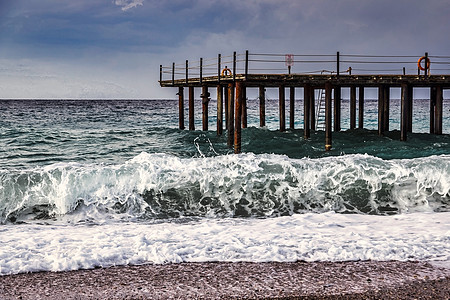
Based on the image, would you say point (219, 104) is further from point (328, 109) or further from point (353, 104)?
point (353, 104)

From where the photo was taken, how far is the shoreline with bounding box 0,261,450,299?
174 inches

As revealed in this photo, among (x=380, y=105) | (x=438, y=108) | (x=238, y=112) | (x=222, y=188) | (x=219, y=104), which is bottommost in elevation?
(x=222, y=188)

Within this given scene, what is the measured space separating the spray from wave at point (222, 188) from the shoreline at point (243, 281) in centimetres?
327

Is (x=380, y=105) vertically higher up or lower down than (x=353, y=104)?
lower down

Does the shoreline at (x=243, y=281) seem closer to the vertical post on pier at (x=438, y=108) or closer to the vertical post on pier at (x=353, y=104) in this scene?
the vertical post on pier at (x=438, y=108)

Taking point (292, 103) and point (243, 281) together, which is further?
point (292, 103)

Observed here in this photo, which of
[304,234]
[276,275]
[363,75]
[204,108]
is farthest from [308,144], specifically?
[276,275]

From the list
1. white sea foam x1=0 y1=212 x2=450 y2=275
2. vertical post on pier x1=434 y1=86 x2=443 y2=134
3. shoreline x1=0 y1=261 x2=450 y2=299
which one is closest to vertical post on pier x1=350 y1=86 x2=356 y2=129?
vertical post on pier x1=434 y1=86 x2=443 y2=134

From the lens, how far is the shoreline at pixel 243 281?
14.5 feet

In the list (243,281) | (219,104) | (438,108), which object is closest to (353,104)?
(438,108)

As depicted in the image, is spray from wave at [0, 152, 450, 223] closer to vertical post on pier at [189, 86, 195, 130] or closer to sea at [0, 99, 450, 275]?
sea at [0, 99, 450, 275]

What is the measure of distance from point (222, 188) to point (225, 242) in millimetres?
3787

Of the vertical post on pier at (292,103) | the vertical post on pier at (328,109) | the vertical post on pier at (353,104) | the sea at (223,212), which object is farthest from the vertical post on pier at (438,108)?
the sea at (223,212)

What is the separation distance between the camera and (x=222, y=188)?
9883 mm
